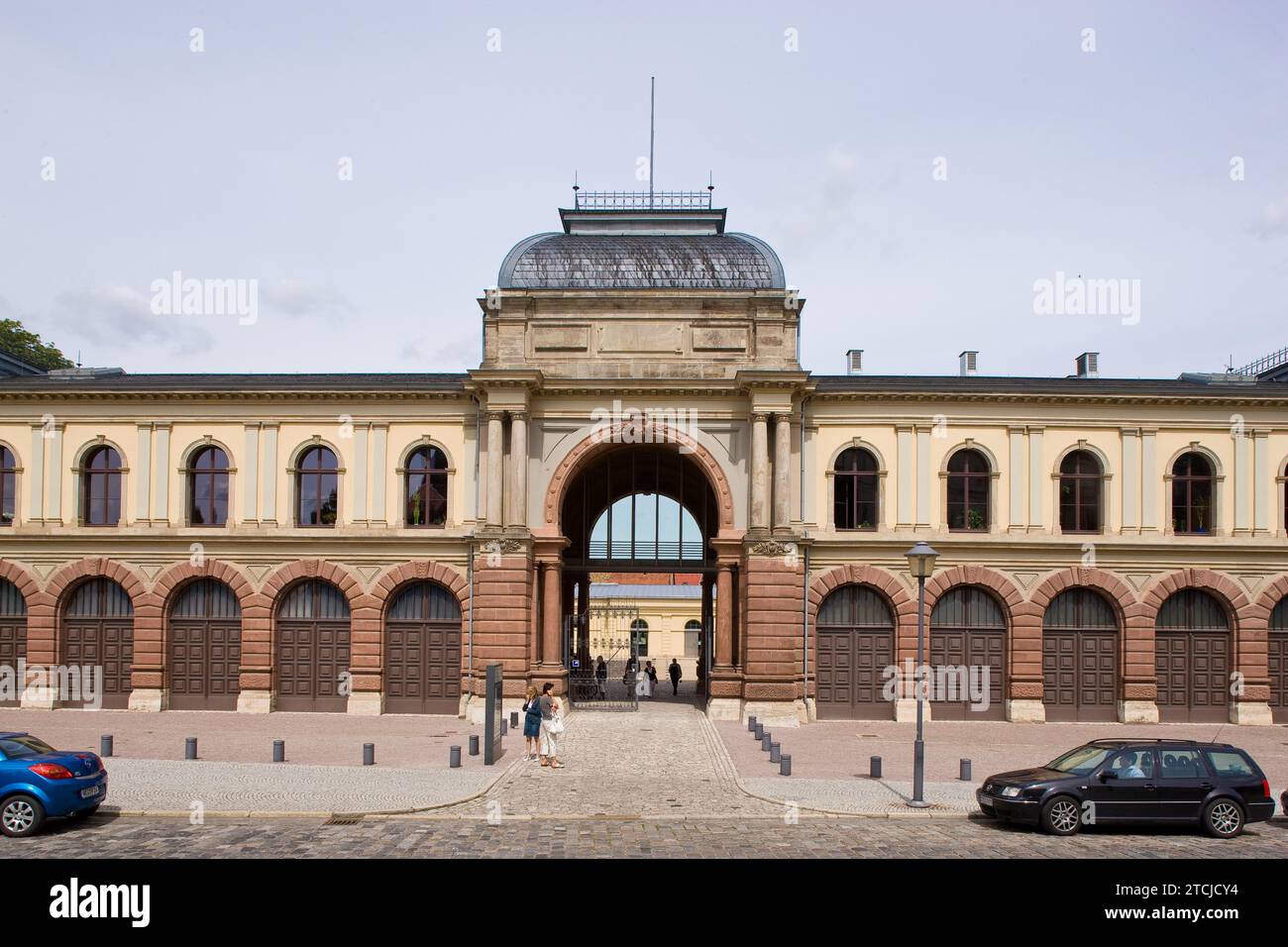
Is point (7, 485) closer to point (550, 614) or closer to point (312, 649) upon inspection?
point (312, 649)

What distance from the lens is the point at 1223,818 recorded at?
17.2 metres

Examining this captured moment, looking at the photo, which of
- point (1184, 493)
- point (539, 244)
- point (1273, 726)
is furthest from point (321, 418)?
point (1273, 726)

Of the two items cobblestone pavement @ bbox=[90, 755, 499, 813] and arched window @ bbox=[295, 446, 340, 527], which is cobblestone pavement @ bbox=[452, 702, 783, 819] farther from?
arched window @ bbox=[295, 446, 340, 527]

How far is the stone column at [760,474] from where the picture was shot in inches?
1345

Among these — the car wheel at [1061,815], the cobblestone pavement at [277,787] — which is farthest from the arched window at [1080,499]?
the cobblestone pavement at [277,787]

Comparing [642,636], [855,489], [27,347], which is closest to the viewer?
[855,489]

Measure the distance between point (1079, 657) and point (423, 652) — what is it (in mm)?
21210

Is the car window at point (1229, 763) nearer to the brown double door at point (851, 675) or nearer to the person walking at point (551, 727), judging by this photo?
the person walking at point (551, 727)

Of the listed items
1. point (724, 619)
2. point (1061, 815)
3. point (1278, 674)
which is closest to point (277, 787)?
point (1061, 815)

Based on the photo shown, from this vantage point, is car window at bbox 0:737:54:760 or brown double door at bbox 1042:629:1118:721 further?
brown double door at bbox 1042:629:1118:721

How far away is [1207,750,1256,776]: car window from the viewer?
17562mm

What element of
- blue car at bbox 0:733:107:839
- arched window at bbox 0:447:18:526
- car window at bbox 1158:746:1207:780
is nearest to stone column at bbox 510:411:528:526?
arched window at bbox 0:447:18:526

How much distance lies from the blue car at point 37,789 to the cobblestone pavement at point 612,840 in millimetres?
349

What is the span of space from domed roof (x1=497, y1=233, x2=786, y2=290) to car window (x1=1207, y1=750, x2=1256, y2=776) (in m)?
21.1
